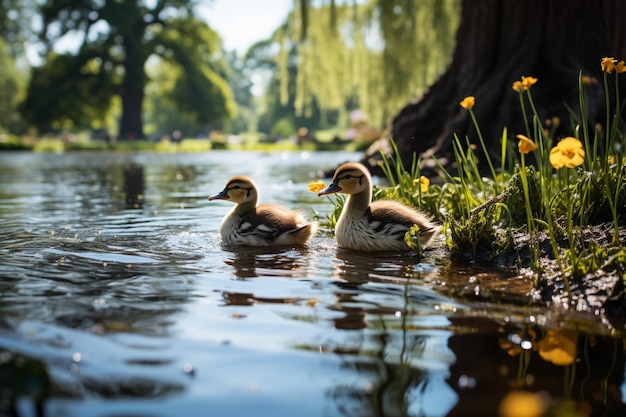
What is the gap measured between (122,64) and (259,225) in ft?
171

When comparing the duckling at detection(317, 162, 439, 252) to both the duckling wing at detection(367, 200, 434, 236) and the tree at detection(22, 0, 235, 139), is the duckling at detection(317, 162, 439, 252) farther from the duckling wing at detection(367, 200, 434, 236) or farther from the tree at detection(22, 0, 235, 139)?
the tree at detection(22, 0, 235, 139)

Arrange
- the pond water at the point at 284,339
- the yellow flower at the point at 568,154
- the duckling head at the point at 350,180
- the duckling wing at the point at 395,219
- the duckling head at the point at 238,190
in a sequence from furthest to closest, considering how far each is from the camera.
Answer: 1. the duckling head at the point at 238,190
2. the duckling head at the point at 350,180
3. the duckling wing at the point at 395,219
4. the yellow flower at the point at 568,154
5. the pond water at the point at 284,339

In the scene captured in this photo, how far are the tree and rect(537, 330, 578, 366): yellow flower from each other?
169 ft

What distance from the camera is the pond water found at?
2850 mm

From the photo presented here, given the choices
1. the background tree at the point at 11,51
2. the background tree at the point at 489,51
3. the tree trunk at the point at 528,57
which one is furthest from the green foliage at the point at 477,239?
the background tree at the point at 11,51

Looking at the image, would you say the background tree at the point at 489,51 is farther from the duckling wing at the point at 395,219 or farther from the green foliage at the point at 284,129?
the green foliage at the point at 284,129

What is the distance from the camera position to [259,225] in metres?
7.09

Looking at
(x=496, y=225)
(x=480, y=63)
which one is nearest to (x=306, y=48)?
(x=480, y=63)

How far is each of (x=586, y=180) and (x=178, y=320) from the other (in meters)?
3.62

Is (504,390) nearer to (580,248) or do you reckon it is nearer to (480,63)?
(580,248)

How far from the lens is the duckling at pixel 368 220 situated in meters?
6.57

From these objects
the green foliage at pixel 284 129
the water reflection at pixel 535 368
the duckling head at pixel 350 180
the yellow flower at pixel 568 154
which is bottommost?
the water reflection at pixel 535 368

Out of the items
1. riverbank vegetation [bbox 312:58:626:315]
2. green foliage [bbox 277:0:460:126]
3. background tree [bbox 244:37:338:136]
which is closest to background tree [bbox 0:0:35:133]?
background tree [bbox 244:37:338:136]

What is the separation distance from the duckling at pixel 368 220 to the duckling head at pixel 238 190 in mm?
933
